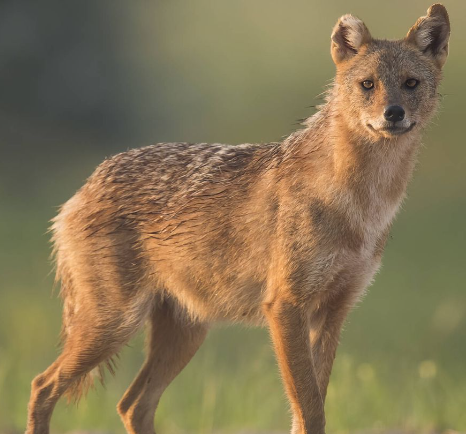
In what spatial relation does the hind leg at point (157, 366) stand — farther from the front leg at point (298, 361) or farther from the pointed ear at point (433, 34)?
the pointed ear at point (433, 34)

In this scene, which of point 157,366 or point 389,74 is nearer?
point 389,74

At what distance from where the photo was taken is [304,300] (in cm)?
821

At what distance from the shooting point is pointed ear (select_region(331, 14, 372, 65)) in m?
8.37

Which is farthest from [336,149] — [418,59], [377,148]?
[418,59]

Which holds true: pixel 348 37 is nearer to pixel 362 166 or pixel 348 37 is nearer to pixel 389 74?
pixel 389 74

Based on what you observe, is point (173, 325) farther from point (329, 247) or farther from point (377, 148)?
point (377, 148)

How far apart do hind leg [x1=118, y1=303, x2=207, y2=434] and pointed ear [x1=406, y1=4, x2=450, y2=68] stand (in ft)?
10.4

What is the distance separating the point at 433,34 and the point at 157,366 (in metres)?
3.79

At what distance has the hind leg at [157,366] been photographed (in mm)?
9547

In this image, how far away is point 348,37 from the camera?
847 cm

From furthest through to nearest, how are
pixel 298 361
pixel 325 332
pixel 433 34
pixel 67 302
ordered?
1. pixel 67 302
2. pixel 325 332
3. pixel 433 34
4. pixel 298 361

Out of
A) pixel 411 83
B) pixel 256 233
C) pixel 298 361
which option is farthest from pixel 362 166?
pixel 298 361

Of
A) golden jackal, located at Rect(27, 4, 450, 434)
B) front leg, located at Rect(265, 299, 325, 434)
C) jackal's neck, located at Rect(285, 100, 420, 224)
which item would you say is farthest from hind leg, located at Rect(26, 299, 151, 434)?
jackal's neck, located at Rect(285, 100, 420, 224)

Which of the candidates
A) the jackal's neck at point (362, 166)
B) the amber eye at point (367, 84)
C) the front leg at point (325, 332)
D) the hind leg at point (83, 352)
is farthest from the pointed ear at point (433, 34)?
the hind leg at point (83, 352)
